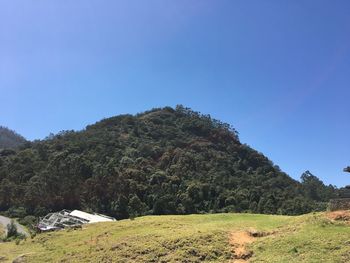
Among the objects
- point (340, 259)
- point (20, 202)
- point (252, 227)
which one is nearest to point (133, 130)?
point (20, 202)

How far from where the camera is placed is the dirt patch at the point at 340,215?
2492cm

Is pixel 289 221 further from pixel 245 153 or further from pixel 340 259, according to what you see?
pixel 245 153

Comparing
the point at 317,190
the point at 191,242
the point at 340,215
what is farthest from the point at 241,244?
the point at 317,190

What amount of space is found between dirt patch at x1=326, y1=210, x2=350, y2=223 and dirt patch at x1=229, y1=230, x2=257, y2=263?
15.3 feet

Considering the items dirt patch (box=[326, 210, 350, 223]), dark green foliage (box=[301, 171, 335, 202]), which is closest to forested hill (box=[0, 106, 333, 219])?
dark green foliage (box=[301, 171, 335, 202])

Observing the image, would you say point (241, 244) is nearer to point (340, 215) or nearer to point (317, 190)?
point (340, 215)

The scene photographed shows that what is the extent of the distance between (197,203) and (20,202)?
112 ft

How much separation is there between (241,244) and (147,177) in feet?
199

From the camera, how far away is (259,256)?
23266 mm

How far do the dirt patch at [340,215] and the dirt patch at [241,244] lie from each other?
4.66 m

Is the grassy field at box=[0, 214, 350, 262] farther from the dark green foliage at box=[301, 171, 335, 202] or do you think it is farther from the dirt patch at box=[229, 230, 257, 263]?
the dark green foliage at box=[301, 171, 335, 202]

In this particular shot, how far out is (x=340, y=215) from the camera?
25.4 metres

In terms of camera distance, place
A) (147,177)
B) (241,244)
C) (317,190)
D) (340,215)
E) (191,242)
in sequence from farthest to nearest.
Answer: (317,190) < (147,177) < (191,242) < (241,244) < (340,215)

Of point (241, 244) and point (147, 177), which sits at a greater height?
point (147, 177)
